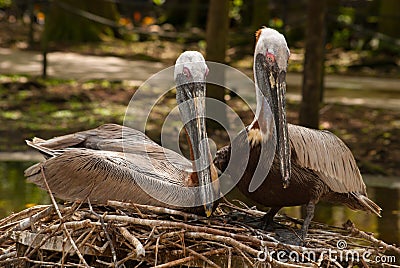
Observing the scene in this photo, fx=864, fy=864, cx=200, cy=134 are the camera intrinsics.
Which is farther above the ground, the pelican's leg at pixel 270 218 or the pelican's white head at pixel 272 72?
the pelican's white head at pixel 272 72

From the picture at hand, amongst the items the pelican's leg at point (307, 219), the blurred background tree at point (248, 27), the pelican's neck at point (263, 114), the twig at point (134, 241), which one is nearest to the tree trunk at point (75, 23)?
the blurred background tree at point (248, 27)

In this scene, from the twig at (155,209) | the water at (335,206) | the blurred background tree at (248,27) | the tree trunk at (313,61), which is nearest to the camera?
the twig at (155,209)

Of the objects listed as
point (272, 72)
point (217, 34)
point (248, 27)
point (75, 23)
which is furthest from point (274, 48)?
point (248, 27)

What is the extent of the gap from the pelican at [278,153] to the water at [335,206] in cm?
212

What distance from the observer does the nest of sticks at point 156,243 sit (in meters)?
4.67

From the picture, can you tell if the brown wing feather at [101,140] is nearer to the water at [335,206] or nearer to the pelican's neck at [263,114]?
the pelican's neck at [263,114]

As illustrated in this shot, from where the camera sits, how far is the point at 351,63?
18156 mm

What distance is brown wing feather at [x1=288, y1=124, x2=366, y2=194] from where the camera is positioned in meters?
5.19

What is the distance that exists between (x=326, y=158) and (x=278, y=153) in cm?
44

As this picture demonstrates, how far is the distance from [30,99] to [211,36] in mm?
3166

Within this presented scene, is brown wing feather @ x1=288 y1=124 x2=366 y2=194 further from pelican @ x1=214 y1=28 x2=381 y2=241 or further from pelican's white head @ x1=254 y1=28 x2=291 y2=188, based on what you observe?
pelican's white head @ x1=254 y1=28 x2=291 y2=188

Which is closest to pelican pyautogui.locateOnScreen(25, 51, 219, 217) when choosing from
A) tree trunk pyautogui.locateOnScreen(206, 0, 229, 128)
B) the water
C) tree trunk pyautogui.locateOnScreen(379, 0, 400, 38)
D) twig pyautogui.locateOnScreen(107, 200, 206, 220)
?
twig pyautogui.locateOnScreen(107, 200, 206, 220)

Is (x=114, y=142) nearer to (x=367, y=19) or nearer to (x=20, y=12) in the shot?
(x=367, y=19)

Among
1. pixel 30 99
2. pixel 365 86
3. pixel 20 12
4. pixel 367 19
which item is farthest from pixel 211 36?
pixel 20 12
